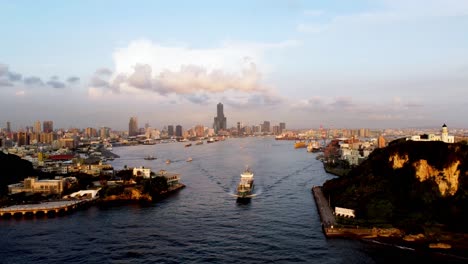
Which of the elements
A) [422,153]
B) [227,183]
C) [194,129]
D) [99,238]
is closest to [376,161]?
[422,153]

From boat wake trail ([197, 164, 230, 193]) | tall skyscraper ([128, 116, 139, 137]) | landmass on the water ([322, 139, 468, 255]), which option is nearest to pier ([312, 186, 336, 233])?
landmass on the water ([322, 139, 468, 255])

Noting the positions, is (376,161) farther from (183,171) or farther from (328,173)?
(183,171)

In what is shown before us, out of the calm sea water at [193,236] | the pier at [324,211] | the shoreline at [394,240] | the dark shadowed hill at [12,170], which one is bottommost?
the calm sea water at [193,236]

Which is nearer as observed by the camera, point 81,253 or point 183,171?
point 81,253

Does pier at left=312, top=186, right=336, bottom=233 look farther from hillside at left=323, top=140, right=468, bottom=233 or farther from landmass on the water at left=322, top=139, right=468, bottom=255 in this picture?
hillside at left=323, top=140, right=468, bottom=233

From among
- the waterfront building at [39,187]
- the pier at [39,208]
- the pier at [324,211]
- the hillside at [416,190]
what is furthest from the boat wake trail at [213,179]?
the waterfront building at [39,187]

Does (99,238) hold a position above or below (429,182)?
below

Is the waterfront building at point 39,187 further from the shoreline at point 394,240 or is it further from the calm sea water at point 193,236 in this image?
the shoreline at point 394,240

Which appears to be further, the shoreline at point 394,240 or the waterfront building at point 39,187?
the waterfront building at point 39,187
